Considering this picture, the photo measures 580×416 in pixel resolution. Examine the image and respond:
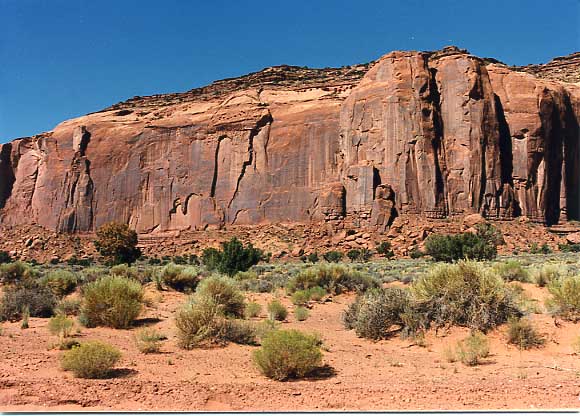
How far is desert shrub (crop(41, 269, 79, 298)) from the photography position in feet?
66.5

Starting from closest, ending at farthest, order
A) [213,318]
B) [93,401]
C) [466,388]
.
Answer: [93,401]
[466,388]
[213,318]

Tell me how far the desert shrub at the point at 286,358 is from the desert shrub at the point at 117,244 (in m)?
34.1

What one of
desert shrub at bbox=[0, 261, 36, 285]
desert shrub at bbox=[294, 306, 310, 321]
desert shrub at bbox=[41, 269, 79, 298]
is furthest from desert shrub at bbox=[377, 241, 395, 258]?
desert shrub at bbox=[294, 306, 310, 321]

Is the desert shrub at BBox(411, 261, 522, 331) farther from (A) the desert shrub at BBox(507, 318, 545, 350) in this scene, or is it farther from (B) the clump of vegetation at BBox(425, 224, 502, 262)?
(B) the clump of vegetation at BBox(425, 224, 502, 262)

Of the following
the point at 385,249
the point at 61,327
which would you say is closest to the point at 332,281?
the point at 61,327

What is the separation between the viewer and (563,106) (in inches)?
2263

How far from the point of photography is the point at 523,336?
416 inches

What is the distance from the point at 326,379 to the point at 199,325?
3660mm

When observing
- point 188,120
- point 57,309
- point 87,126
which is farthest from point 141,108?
point 57,309

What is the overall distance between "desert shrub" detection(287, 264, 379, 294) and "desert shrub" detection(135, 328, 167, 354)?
893cm

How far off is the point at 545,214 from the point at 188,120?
41.6 metres

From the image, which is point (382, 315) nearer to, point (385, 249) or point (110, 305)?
point (110, 305)

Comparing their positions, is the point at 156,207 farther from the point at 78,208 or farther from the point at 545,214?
the point at 545,214

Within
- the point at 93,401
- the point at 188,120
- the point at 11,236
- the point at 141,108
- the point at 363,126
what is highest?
the point at 141,108
